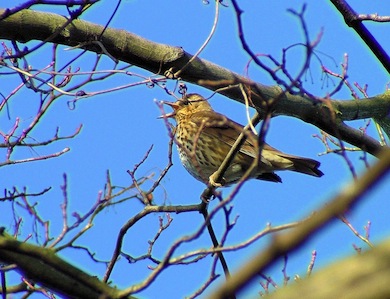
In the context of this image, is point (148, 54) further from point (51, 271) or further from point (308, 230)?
point (308, 230)

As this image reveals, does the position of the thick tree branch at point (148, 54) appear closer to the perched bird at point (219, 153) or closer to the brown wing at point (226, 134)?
the perched bird at point (219, 153)

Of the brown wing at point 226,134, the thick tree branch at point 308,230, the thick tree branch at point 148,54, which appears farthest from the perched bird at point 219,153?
the thick tree branch at point 308,230

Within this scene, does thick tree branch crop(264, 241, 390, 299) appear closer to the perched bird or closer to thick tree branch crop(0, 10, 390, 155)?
thick tree branch crop(0, 10, 390, 155)

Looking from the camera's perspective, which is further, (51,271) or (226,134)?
(226,134)

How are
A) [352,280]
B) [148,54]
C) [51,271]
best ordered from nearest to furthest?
[352,280]
[51,271]
[148,54]

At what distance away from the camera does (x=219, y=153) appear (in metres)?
7.28

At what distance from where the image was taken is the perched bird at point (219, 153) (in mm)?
6781

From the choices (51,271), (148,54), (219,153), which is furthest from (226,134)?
(51,271)

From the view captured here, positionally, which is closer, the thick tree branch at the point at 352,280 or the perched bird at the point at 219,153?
the thick tree branch at the point at 352,280

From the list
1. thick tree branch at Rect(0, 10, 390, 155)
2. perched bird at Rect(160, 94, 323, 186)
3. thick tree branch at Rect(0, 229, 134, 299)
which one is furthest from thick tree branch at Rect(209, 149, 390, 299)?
perched bird at Rect(160, 94, 323, 186)

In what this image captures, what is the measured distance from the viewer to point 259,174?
7.07 metres

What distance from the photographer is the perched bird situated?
678 cm

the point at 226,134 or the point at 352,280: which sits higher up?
the point at 226,134

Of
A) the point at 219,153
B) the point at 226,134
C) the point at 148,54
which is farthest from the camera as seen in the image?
the point at 226,134
